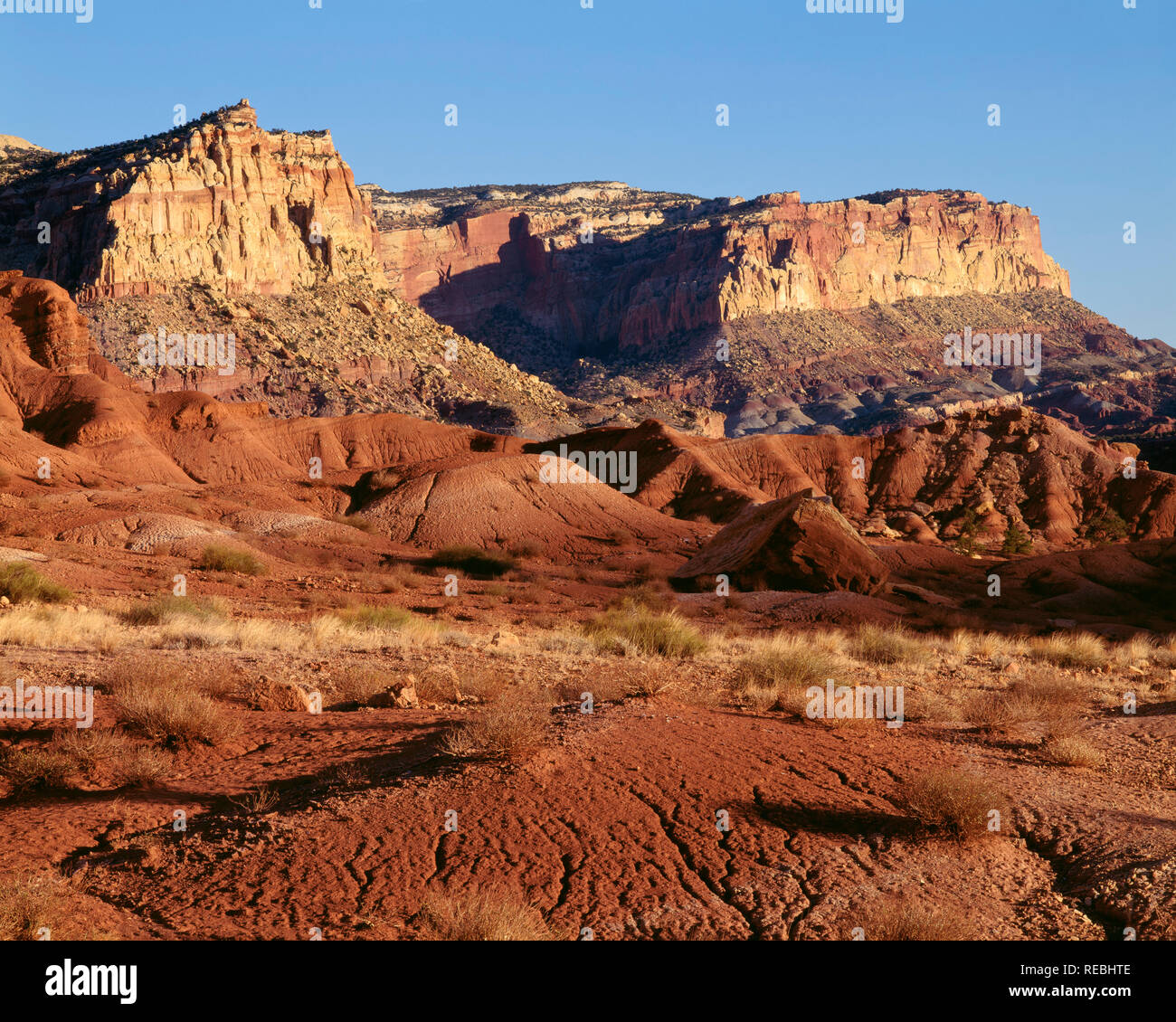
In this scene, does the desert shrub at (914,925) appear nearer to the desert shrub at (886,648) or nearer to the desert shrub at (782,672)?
the desert shrub at (782,672)

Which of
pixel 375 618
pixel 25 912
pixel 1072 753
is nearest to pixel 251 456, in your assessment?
pixel 375 618

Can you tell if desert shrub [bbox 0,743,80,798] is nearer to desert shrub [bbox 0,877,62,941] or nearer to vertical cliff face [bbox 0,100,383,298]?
desert shrub [bbox 0,877,62,941]

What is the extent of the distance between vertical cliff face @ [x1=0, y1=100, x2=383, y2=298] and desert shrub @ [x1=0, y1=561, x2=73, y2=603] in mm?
74473

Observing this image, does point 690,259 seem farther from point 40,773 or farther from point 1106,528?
point 40,773

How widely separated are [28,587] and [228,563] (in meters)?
8.06

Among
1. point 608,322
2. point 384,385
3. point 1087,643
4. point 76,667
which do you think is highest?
point 608,322

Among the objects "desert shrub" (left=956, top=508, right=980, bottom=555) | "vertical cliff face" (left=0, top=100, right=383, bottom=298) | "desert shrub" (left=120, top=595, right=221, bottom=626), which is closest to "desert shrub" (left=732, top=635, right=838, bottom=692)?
"desert shrub" (left=120, top=595, right=221, bottom=626)

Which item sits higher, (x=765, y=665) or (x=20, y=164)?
(x=20, y=164)

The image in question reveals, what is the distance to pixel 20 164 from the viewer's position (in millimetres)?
111750

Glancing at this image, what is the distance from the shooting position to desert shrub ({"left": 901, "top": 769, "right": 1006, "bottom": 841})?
7141mm

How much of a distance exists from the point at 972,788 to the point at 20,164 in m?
128

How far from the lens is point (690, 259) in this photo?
165625mm
